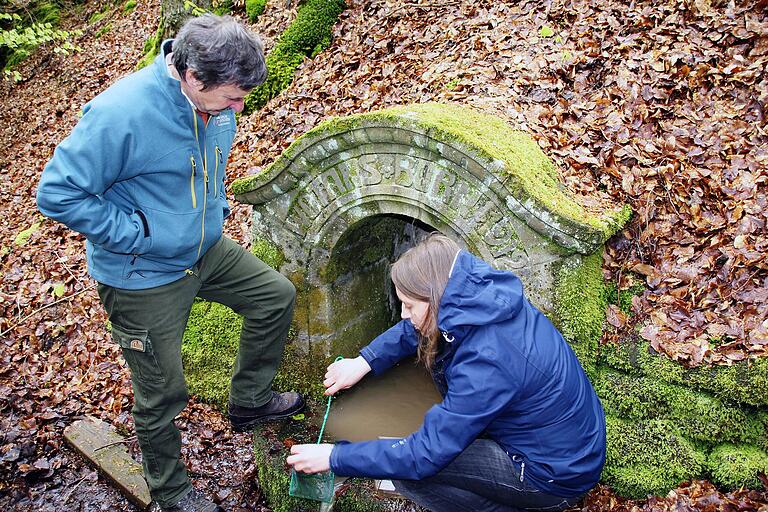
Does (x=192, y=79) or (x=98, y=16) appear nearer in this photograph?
(x=192, y=79)

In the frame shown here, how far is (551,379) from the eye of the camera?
2582 millimetres

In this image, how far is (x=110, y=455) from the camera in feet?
15.1

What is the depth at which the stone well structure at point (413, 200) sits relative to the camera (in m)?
3.37

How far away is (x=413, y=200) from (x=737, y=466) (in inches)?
102

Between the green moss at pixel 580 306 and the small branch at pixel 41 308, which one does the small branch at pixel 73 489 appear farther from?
the green moss at pixel 580 306

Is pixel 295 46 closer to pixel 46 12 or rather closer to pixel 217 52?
pixel 217 52

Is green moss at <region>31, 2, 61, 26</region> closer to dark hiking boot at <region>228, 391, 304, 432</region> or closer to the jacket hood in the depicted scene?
dark hiking boot at <region>228, 391, 304, 432</region>

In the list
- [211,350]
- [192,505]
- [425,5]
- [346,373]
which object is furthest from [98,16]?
[346,373]

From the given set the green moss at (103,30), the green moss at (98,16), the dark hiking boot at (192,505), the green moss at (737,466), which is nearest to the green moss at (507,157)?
the green moss at (737,466)

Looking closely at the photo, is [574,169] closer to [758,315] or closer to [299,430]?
[758,315]

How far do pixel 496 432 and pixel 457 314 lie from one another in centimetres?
73

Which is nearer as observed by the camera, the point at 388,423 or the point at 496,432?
the point at 496,432

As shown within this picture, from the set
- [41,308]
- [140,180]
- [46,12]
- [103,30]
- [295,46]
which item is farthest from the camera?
[46,12]

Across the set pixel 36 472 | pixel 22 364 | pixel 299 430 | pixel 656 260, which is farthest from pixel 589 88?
pixel 22 364
